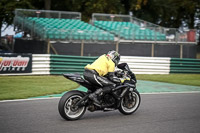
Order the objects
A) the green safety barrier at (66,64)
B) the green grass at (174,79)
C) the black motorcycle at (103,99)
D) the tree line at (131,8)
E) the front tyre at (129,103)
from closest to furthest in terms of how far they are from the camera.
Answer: the black motorcycle at (103,99) → the front tyre at (129,103) → the green grass at (174,79) → the green safety barrier at (66,64) → the tree line at (131,8)

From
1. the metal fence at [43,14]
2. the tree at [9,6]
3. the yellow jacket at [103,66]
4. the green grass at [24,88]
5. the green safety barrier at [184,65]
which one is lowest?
the green grass at [24,88]

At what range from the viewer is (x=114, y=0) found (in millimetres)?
29688

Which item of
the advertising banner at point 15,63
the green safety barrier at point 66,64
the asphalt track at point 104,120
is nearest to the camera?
the asphalt track at point 104,120

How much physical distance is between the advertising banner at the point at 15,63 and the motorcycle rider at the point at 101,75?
9.70 m

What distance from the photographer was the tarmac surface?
5.95 metres

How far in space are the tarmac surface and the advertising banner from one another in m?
6.88

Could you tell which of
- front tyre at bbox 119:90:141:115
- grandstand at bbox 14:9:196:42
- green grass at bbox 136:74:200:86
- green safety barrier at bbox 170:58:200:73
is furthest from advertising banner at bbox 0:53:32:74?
front tyre at bbox 119:90:141:115

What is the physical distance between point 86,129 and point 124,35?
16306 mm

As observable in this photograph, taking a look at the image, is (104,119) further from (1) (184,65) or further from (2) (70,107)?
(1) (184,65)

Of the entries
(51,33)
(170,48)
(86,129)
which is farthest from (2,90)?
(170,48)

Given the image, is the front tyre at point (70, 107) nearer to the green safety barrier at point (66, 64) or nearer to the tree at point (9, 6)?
the green safety barrier at point (66, 64)

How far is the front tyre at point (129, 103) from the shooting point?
7445 mm

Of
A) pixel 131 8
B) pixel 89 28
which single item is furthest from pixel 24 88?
pixel 131 8

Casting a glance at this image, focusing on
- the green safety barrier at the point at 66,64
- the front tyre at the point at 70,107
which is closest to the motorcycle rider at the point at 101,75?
the front tyre at the point at 70,107
